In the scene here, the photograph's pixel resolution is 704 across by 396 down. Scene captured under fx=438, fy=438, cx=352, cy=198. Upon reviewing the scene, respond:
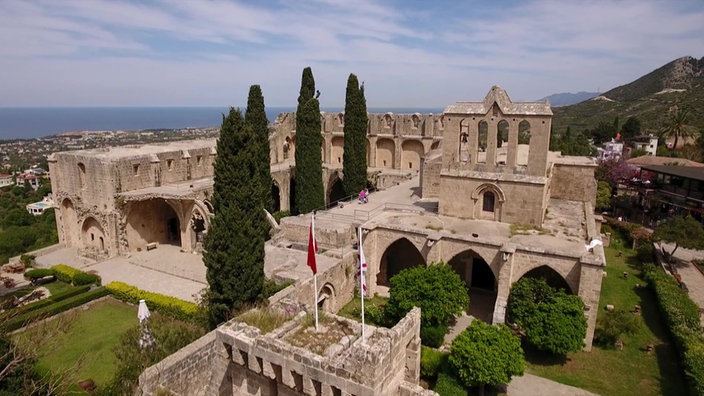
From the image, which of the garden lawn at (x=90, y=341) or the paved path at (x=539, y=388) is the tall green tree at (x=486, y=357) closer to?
the paved path at (x=539, y=388)

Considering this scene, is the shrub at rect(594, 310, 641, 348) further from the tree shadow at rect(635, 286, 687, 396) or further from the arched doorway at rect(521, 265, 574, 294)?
the arched doorway at rect(521, 265, 574, 294)

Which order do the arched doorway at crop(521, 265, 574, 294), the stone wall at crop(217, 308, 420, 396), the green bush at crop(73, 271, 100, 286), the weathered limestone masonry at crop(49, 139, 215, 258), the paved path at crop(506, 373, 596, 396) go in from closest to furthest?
the stone wall at crop(217, 308, 420, 396), the paved path at crop(506, 373, 596, 396), the arched doorway at crop(521, 265, 574, 294), the green bush at crop(73, 271, 100, 286), the weathered limestone masonry at crop(49, 139, 215, 258)

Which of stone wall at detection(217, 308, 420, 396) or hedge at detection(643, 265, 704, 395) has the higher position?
stone wall at detection(217, 308, 420, 396)

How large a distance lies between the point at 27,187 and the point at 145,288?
79.3 m

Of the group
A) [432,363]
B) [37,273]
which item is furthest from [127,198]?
[432,363]

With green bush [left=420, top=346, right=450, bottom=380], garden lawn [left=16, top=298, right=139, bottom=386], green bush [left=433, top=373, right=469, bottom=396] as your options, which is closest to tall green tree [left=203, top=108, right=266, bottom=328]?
garden lawn [left=16, top=298, right=139, bottom=386]

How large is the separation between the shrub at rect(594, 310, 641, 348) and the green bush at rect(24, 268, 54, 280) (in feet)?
92.8

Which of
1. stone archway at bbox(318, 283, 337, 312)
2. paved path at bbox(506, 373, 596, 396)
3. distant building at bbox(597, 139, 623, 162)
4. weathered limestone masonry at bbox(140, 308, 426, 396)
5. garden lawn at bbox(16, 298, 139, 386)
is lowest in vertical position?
garden lawn at bbox(16, 298, 139, 386)

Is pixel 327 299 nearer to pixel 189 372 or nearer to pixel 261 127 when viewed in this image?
pixel 189 372

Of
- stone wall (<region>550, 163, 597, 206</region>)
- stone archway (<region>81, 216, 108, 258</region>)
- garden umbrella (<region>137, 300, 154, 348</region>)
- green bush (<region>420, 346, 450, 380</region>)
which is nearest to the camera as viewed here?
garden umbrella (<region>137, 300, 154, 348</region>)

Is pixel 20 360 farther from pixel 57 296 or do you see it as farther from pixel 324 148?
pixel 324 148

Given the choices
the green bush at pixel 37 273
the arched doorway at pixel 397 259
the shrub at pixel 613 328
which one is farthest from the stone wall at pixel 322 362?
the green bush at pixel 37 273

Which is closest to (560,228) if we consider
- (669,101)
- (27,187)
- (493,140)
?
Answer: (493,140)

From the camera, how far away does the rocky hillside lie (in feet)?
265
